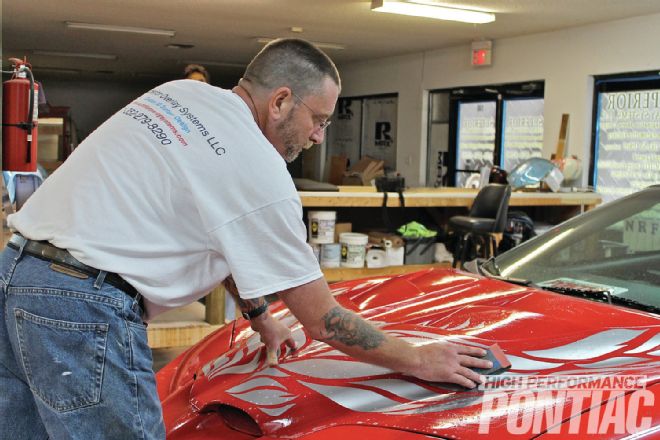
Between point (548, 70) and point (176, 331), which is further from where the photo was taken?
point (548, 70)

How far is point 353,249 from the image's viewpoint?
5.20 meters

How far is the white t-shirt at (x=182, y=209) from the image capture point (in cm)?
142

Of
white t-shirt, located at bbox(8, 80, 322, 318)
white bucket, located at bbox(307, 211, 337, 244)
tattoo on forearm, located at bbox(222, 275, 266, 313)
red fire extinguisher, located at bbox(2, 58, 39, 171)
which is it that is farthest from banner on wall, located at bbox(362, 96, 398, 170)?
white t-shirt, located at bbox(8, 80, 322, 318)

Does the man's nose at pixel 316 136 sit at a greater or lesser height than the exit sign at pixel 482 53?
lesser

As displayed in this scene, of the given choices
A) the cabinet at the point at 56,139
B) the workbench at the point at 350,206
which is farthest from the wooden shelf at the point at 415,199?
the cabinet at the point at 56,139

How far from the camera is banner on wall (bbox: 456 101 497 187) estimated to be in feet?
35.9

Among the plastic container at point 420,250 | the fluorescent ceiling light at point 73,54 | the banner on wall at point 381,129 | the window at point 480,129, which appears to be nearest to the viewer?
the plastic container at point 420,250

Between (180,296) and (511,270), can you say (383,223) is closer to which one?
(511,270)

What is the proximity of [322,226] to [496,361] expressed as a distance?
356 centimetres

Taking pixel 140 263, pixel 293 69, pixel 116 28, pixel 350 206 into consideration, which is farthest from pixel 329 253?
pixel 116 28

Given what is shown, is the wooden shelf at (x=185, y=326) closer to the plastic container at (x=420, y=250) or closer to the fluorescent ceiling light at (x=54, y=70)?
the plastic container at (x=420, y=250)

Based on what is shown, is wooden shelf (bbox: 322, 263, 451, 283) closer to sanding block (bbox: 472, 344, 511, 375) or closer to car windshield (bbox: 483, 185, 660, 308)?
car windshield (bbox: 483, 185, 660, 308)

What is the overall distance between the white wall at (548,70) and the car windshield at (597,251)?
6.35 m

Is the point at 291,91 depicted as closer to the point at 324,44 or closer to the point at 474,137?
the point at 474,137
